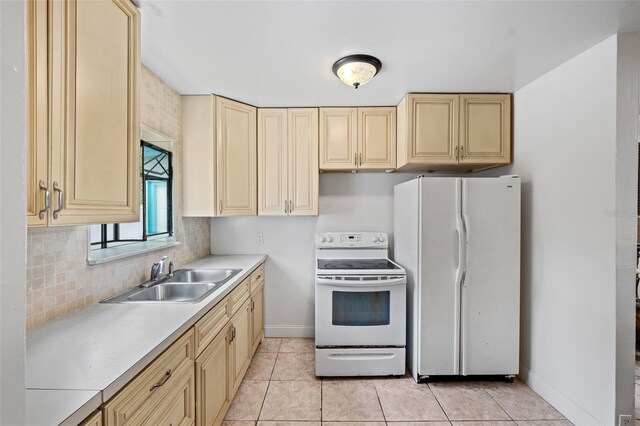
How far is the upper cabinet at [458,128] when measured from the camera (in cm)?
253

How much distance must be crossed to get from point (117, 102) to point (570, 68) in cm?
268

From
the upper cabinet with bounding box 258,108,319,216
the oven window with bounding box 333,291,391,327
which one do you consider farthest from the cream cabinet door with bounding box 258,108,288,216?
the oven window with bounding box 333,291,391,327

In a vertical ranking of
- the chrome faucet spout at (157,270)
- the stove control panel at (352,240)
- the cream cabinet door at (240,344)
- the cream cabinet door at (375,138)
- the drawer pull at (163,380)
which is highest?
the cream cabinet door at (375,138)

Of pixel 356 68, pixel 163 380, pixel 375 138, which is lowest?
pixel 163 380

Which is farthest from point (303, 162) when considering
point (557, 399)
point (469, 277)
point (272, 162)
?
point (557, 399)

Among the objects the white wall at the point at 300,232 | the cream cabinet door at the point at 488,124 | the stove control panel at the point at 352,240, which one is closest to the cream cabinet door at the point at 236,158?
the white wall at the point at 300,232

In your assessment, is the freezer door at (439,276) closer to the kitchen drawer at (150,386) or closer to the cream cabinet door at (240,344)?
the cream cabinet door at (240,344)

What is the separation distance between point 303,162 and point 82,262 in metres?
1.90

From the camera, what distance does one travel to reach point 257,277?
276 centimetres

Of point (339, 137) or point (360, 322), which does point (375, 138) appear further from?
point (360, 322)

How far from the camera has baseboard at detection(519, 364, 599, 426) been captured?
1.81 metres

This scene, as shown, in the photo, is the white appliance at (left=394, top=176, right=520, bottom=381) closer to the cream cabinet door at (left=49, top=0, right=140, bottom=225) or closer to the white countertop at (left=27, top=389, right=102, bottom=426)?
the cream cabinet door at (left=49, top=0, right=140, bottom=225)

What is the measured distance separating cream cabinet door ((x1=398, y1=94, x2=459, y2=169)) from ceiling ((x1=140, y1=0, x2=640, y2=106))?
0.16 m

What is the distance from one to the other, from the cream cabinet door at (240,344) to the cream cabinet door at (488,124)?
7.77 feet
